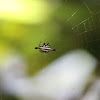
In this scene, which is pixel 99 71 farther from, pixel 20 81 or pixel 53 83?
pixel 20 81


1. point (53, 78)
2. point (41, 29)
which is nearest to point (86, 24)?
point (41, 29)

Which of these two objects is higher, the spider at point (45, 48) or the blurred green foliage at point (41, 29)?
the blurred green foliage at point (41, 29)

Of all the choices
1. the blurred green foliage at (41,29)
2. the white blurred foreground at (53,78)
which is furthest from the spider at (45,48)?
the white blurred foreground at (53,78)

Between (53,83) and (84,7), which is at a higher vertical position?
(84,7)

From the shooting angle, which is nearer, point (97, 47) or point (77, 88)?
point (97, 47)

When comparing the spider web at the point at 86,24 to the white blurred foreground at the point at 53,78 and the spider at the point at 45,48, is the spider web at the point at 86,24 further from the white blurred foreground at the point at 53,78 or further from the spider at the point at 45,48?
the spider at the point at 45,48

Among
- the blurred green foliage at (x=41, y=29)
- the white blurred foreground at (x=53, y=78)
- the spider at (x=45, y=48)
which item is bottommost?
the white blurred foreground at (x=53, y=78)

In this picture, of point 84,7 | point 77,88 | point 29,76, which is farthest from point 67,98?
point 84,7

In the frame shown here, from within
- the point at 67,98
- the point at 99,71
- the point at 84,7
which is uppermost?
the point at 84,7
